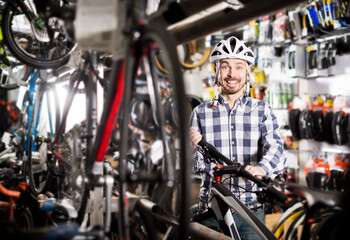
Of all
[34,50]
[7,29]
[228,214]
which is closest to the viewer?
[228,214]

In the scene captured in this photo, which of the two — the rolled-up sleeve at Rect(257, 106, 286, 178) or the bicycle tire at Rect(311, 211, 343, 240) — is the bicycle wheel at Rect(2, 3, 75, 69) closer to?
the rolled-up sleeve at Rect(257, 106, 286, 178)

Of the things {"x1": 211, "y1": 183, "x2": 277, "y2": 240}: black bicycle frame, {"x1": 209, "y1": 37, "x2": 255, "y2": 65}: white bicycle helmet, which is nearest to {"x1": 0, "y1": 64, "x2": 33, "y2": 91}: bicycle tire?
{"x1": 209, "y1": 37, "x2": 255, "y2": 65}: white bicycle helmet

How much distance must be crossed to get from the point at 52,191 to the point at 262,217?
166cm

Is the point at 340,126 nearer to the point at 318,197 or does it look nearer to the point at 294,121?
the point at 294,121

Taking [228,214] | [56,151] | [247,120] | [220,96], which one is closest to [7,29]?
[56,151]

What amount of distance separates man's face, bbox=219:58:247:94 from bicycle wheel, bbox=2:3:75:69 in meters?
1.10

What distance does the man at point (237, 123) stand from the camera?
7.97ft

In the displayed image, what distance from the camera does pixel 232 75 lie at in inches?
96.9

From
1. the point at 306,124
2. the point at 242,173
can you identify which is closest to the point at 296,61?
the point at 306,124

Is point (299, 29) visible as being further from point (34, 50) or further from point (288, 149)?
point (34, 50)

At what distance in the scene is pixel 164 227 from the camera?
2926mm

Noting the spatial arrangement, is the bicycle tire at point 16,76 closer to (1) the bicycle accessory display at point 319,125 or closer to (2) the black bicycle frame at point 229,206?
(2) the black bicycle frame at point 229,206

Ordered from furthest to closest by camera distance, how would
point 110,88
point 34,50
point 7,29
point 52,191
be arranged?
point 34,50 → point 7,29 → point 52,191 → point 110,88

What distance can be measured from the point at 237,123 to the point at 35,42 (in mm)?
2121
